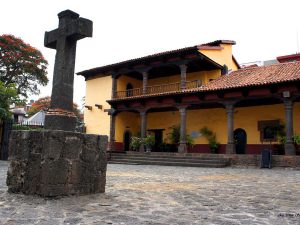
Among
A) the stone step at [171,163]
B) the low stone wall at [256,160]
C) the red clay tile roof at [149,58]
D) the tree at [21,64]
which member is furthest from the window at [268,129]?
the tree at [21,64]

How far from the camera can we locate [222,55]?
20.6m

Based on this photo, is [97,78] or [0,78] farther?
[0,78]

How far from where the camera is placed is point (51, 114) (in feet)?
16.3

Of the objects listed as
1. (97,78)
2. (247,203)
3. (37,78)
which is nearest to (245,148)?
(97,78)

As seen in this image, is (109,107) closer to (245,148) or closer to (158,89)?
(158,89)

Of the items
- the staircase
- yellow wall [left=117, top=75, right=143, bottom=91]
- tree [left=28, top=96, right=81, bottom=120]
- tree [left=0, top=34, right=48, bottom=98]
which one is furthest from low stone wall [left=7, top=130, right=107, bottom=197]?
tree [left=28, top=96, right=81, bottom=120]

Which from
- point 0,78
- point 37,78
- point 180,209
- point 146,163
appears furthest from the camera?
point 37,78

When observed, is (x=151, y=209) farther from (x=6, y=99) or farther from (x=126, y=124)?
(x=126, y=124)

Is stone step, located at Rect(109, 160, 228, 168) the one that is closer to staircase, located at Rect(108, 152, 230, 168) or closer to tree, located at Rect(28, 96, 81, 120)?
staircase, located at Rect(108, 152, 230, 168)

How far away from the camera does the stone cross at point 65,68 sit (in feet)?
16.4

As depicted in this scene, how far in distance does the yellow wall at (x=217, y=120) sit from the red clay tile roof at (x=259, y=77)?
6.96 ft

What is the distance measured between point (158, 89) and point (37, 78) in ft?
48.8

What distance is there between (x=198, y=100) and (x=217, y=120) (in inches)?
127

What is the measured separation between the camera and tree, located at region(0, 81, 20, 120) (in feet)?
43.8
